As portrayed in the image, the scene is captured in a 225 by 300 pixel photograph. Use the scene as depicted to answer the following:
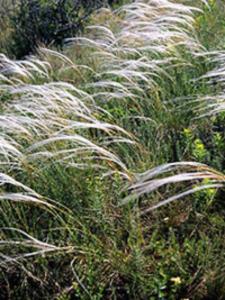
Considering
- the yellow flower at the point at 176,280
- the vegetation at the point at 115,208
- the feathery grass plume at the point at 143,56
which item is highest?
the feathery grass plume at the point at 143,56

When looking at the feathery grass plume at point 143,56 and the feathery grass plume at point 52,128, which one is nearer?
the feathery grass plume at point 52,128

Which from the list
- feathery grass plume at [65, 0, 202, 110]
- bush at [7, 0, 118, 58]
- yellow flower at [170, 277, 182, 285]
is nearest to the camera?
yellow flower at [170, 277, 182, 285]

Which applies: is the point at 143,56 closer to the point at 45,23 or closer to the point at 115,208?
the point at 115,208

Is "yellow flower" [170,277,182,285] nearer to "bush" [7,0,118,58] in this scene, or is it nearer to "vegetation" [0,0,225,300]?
"vegetation" [0,0,225,300]

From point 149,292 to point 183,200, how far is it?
20.7 inches

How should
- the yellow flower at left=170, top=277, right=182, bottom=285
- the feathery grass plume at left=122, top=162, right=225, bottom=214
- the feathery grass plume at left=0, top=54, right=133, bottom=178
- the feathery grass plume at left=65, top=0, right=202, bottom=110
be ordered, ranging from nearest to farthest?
the feathery grass plume at left=122, top=162, right=225, bottom=214 → the yellow flower at left=170, top=277, right=182, bottom=285 → the feathery grass plume at left=0, top=54, right=133, bottom=178 → the feathery grass plume at left=65, top=0, right=202, bottom=110

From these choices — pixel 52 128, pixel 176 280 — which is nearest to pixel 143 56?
pixel 52 128

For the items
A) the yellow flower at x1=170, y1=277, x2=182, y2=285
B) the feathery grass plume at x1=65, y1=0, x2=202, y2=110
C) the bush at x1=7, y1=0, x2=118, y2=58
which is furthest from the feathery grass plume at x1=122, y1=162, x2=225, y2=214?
the bush at x1=7, y1=0, x2=118, y2=58

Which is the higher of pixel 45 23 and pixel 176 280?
pixel 45 23

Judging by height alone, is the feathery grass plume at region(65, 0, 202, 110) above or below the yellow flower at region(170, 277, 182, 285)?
above

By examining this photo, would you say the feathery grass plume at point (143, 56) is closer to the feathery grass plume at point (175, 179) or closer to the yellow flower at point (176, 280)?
the feathery grass plume at point (175, 179)

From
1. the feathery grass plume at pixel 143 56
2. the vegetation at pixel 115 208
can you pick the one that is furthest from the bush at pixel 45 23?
the vegetation at pixel 115 208

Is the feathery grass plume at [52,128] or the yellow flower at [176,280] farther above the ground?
the feathery grass plume at [52,128]

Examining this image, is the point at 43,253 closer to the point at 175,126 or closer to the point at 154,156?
the point at 154,156
